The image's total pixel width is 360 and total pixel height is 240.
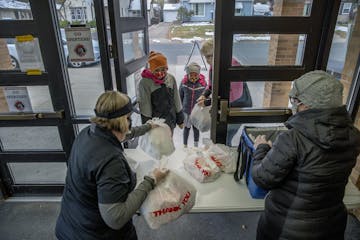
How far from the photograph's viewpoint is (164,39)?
13391 mm

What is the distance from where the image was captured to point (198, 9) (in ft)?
37.6

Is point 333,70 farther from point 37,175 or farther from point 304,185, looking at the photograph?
point 37,175

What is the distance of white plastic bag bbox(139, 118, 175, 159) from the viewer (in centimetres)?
172

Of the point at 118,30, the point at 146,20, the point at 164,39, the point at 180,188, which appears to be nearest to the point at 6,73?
the point at 118,30

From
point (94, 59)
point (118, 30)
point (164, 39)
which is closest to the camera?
point (118, 30)

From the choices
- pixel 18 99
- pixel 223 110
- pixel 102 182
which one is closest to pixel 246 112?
pixel 223 110

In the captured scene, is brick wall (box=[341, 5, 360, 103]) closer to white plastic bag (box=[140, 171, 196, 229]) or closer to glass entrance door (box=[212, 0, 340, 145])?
glass entrance door (box=[212, 0, 340, 145])

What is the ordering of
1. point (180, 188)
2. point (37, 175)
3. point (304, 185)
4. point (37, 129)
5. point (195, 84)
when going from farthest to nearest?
point (195, 84) < point (37, 175) < point (37, 129) < point (180, 188) < point (304, 185)

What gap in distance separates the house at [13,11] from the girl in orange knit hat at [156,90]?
970 millimetres

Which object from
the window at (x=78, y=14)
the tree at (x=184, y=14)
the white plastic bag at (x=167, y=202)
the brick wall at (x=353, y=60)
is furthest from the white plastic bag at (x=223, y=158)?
the tree at (x=184, y=14)

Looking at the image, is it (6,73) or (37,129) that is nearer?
(6,73)

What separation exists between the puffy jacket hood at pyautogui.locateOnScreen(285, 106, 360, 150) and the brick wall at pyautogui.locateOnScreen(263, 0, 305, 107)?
1.00 meters

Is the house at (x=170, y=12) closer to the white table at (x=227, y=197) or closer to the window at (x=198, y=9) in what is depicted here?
the window at (x=198, y=9)

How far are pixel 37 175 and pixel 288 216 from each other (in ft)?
7.86
